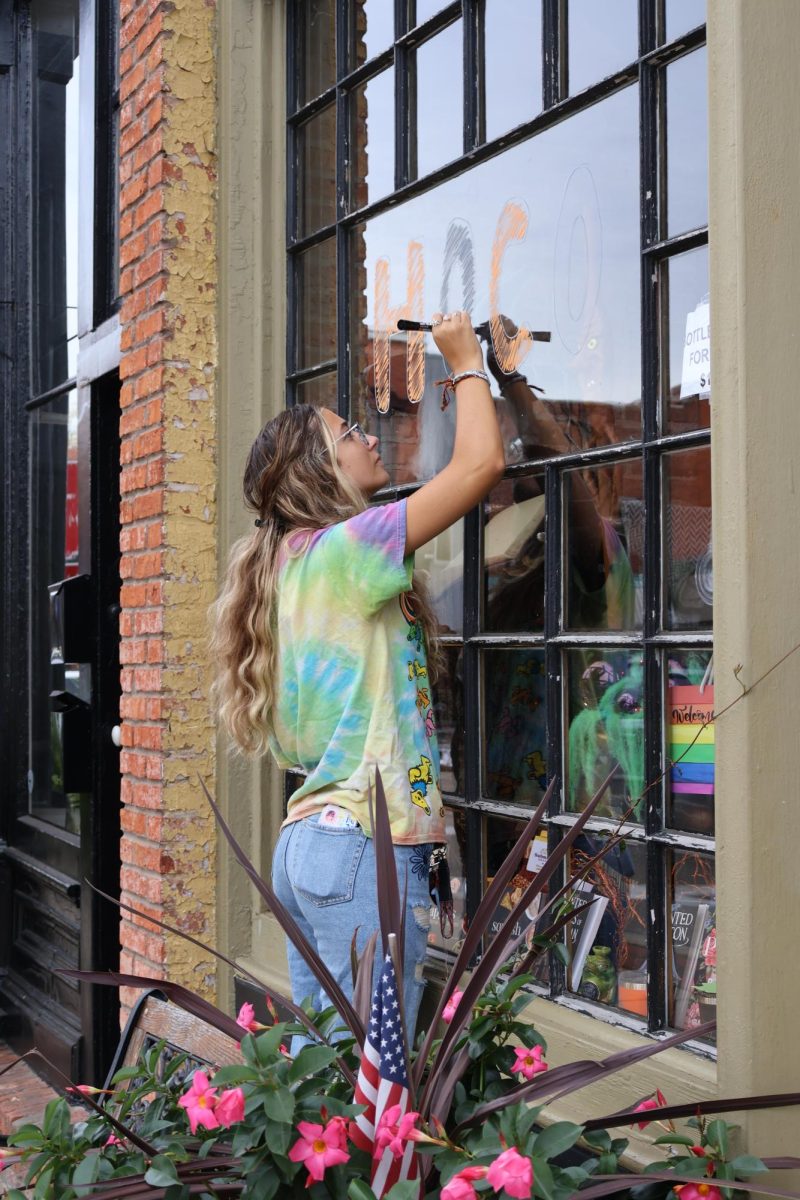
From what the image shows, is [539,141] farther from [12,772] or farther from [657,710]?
[12,772]

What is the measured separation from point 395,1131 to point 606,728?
1104mm

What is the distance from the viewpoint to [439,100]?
10.3ft

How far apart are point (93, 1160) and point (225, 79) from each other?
3030 mm

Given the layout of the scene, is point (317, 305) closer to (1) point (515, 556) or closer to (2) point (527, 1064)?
(1) point (515, 556)

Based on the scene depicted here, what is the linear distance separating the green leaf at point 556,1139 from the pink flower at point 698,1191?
220 mm

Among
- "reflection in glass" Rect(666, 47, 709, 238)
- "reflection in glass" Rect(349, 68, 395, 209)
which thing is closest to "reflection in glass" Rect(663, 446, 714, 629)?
"reflection in glass" Rect(666, 47, 709, 238)

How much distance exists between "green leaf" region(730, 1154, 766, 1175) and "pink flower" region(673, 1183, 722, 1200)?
0.13 ft

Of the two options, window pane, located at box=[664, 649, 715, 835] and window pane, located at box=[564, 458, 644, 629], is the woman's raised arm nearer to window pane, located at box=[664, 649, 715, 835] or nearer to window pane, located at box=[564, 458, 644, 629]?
window pane, located at box=[564, 458, 644, 629]

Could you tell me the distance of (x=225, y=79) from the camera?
3762mm

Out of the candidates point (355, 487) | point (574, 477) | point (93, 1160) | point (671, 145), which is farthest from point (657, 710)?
point (93, 1160)

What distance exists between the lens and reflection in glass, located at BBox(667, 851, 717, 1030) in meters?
2.28

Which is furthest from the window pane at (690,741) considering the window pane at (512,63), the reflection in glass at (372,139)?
the reflection in glass at (372,139)

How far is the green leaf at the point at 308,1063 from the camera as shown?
159 centimetres

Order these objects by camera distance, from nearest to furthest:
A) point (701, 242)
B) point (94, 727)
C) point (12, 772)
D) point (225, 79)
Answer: point (701, 242)
point (225, 79)
point (94, 727)
point (12, 772)
